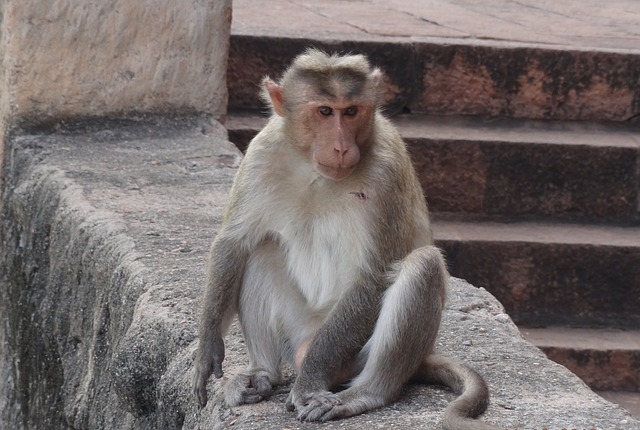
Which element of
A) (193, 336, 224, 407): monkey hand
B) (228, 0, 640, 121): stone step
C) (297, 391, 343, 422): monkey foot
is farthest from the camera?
(228, 0, 640, 121): stone step

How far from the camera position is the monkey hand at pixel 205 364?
3.44 metres

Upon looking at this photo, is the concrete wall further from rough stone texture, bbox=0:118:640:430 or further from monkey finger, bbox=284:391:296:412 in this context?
monkey finger, bbox=284:391:296:412

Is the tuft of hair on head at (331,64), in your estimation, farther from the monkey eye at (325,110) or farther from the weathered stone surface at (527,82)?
the weathered stone surface at (527,82)

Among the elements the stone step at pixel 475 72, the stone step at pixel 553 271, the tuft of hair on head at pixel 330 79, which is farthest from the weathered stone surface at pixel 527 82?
the tuft of hair on head at pixel 330 79

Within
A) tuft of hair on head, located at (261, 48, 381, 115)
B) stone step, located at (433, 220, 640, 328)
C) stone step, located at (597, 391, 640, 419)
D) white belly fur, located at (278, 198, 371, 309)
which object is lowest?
stone step, located at (597, 391, 640, 419)

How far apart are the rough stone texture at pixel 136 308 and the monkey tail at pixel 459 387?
4 centimetres

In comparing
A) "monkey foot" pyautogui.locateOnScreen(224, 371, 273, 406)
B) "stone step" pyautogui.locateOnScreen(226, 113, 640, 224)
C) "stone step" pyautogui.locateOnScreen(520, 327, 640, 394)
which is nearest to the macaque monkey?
"monkey foot" pyautogui.locateOnScreen(224, 371, 273, 406)

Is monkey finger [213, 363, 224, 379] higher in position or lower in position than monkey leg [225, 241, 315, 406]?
lower

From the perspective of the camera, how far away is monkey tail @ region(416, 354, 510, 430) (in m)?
3.01

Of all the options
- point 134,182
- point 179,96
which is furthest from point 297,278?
point 179,96

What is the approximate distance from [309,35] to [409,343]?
346cm

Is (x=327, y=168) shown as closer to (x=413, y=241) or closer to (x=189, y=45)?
(x=413, y=241)

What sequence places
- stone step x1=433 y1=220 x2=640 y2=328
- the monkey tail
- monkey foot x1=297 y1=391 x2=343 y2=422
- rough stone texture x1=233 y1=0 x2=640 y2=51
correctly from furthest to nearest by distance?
rough stone texture x1=233 y1=0 x2=640 y2=51, stone step x1=433 y1=220 x2=640 y2=328, monkey foot x1=297 y1=391 x2=343 y2=422, the monkey tail

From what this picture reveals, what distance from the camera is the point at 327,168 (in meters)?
3.38
